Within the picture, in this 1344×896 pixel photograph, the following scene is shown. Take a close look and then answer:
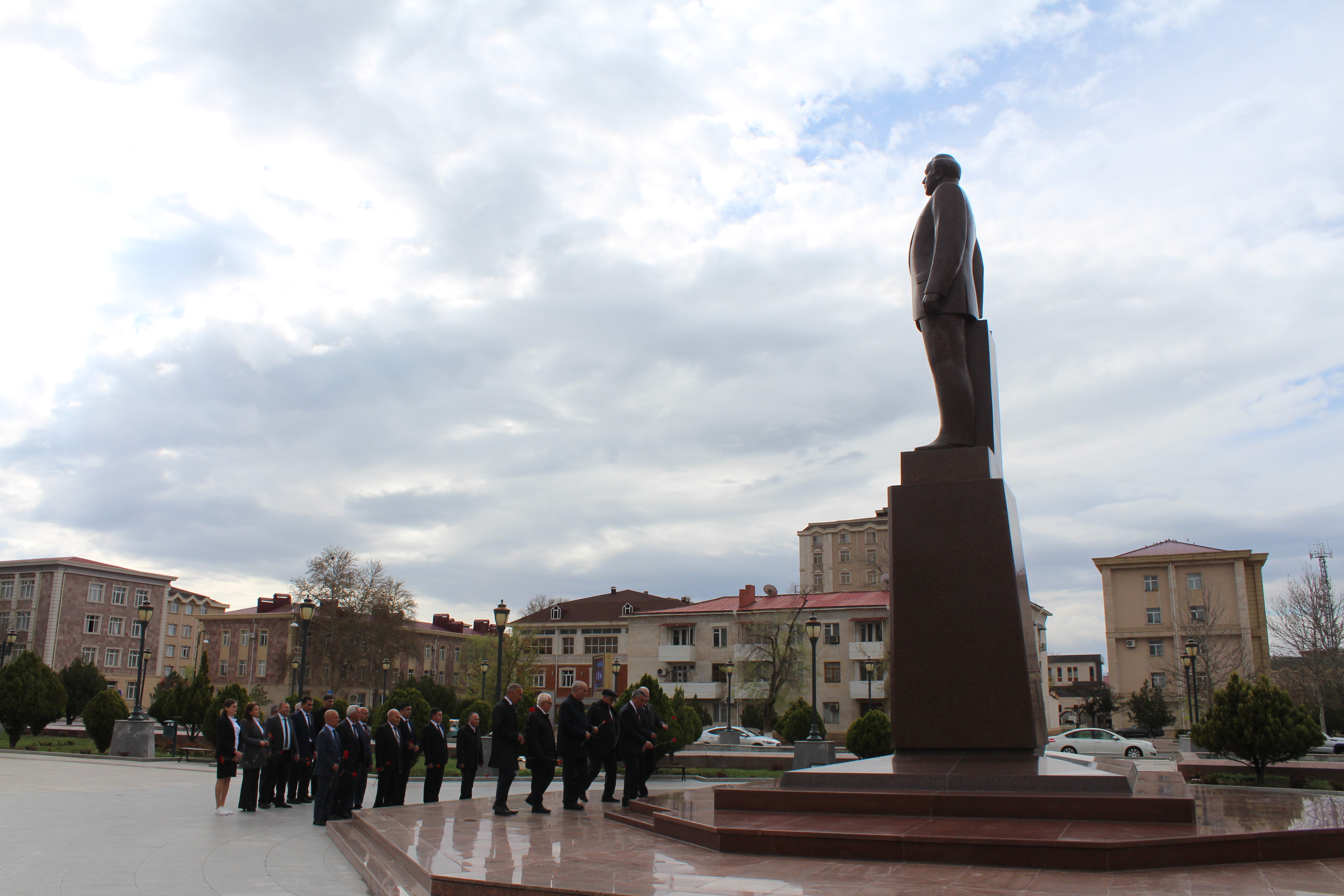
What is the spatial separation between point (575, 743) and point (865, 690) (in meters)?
42.1

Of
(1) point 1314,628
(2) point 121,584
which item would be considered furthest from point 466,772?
(2) point 121,584

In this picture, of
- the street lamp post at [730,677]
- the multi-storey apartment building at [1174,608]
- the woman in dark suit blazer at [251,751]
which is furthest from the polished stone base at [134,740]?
the multi-storey apartment building at [1174,608]

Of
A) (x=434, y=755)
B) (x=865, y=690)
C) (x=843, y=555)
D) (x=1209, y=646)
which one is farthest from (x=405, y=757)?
(x=843, y=555)

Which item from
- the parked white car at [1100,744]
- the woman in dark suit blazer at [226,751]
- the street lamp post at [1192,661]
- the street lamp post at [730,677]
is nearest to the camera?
the woman in dark suit blazer at [226,751]

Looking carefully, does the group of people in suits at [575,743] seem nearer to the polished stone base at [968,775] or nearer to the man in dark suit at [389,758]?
the man in dark suit at [389,758]

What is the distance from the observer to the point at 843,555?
73.9 metres

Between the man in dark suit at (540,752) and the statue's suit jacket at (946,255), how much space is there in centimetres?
635

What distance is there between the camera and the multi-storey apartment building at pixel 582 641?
205 feet

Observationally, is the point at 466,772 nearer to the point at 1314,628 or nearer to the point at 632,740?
the point at 632,740

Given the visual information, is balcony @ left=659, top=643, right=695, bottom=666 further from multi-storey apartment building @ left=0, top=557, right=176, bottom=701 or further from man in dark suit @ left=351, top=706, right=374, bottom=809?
man in dark suit @ left=351, top=706, right=374, bottom=809

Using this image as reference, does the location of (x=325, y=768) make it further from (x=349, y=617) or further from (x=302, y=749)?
(x=349, y=617)

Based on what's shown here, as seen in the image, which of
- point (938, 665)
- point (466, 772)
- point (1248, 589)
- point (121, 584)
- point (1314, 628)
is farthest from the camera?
point (121, 584)

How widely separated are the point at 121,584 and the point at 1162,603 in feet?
237

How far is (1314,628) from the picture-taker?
38000 millimetres
